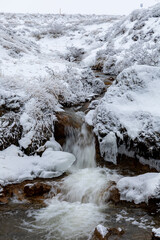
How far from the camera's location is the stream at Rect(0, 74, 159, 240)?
3.17 meters

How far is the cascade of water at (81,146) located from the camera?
5262 mm

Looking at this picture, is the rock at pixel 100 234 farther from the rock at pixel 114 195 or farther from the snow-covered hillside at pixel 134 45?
the snow-covered hillside at pixel 134 45

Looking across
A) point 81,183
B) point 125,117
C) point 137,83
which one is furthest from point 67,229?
point 137,83

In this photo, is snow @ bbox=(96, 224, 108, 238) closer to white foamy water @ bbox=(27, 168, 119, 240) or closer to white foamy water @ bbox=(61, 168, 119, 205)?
white foamy water @ bbox=(27, 168, 119, 240)

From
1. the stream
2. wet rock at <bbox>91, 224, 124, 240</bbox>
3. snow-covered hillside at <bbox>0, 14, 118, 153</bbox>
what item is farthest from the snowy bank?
wet rock at <bbox>91, 224, 124, 240</bbox>

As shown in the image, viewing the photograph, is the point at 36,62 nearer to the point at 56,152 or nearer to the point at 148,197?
the point at 56,152

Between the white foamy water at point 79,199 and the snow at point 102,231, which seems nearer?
the snow at point 102,231

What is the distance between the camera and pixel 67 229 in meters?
3.30

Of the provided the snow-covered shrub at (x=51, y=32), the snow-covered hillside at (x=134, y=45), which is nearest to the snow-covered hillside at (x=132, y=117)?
→ the snow-covered hillside at (x=134, y=45)

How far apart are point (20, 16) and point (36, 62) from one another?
26734mm

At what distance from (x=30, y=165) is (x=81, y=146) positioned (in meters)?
1.36

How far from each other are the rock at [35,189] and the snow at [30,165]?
1.31 feet

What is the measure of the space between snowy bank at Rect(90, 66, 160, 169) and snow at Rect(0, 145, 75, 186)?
41.2 inches

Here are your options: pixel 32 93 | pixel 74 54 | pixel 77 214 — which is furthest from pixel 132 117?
pixel 74 54
